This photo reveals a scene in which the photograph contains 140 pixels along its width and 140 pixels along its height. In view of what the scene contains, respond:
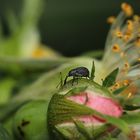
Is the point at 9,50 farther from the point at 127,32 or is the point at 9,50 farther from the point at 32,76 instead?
the point at 127,32

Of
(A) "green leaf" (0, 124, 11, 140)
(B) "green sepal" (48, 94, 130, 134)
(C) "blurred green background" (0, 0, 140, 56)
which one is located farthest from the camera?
(C) "blurred green background" (0, 0, 140, 56)

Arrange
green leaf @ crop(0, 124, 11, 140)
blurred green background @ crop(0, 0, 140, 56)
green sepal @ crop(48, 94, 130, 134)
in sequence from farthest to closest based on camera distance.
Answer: blurred green background @ crop(0, 0, 140, 56)
green leaf @ crop(0, 124, 11, 140)
green sepal @ crop(48, 94, 130, 134)

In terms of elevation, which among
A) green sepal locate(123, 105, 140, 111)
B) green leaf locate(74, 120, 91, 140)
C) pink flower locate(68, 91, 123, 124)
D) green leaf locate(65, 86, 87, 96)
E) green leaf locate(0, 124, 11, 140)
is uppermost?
green leaf locate(65, 86, 87, 96)

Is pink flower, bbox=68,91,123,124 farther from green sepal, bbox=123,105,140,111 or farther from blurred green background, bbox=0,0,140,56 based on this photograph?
blurred green background, bbox=0,0,140,56

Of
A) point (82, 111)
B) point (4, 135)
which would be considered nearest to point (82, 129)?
point (82, 111)

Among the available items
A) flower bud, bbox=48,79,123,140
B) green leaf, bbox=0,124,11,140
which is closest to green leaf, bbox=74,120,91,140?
flower bud, bbox=48,79,123,140
